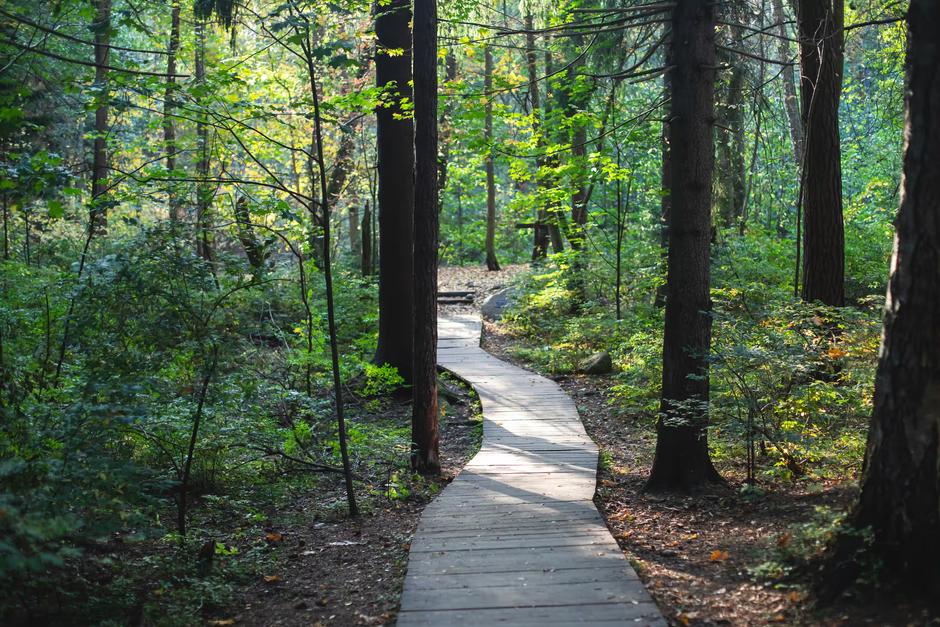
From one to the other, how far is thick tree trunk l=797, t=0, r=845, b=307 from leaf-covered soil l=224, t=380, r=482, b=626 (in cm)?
501

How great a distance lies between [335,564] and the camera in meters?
5.29

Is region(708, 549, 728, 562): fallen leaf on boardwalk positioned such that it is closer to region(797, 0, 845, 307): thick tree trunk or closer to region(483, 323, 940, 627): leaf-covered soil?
region(483, 323, 940, 627): leaf-covered soil

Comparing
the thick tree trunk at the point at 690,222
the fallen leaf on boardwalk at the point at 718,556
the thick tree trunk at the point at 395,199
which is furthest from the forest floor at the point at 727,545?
the thick tree trunk at the point at 395,199

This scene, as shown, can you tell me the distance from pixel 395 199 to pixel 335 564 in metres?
6.30

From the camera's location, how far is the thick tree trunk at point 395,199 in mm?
10172

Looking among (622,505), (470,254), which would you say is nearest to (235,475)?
(622,505)

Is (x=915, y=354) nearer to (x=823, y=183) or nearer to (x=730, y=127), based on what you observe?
(x=823, y=183)

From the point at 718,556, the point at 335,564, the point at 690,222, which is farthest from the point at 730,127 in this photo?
the point at 335,564

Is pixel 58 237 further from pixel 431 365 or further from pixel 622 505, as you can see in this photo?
pixel 622 505

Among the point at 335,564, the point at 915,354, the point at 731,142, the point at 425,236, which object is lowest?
the point at 335,564

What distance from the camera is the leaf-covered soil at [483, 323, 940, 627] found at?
3.63 meters

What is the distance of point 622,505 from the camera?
613 centimetres

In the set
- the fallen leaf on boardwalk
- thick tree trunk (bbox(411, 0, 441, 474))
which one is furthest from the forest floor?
thick tree trunk (bbox(411, 0, 441, 474))

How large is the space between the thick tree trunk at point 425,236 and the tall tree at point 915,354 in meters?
4.15
